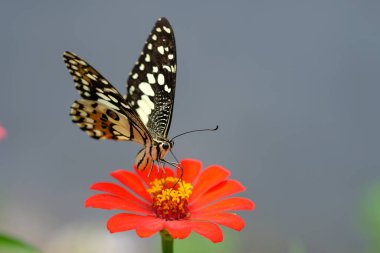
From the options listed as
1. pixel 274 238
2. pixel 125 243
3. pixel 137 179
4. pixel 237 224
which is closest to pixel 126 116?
pixel 137 179

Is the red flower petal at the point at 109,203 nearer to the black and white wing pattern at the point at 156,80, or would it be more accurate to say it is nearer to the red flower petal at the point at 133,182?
the red flower petal at the point at 133,182

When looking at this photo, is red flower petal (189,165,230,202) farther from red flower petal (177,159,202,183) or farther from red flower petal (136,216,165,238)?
red flower petal (136,216,165,238)

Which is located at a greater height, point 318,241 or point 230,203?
point 318,241

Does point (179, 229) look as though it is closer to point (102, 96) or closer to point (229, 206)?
point (229, 206)

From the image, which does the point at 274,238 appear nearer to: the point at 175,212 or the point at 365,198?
the point at 365,198

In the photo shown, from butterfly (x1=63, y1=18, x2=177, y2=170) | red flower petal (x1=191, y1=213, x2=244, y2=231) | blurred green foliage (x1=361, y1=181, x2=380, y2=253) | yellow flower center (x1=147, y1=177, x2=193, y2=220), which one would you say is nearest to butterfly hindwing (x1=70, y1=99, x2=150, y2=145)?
butterfly (x1=63, y1=18, x2=177, y2=170)

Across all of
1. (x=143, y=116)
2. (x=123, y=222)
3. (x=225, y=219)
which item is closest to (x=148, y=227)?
(x=123, y=222)
